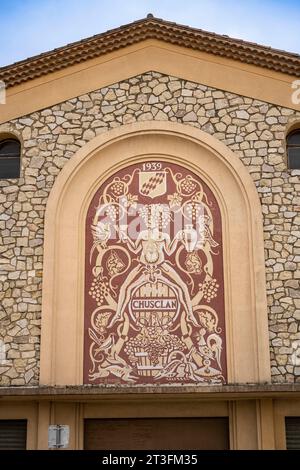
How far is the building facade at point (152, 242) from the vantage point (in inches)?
630

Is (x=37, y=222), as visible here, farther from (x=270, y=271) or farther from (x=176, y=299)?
(x=270, y=271)

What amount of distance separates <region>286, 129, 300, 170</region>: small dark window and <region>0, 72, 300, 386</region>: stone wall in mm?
327

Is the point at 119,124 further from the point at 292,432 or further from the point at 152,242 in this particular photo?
the point at 292,432

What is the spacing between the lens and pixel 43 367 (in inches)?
634

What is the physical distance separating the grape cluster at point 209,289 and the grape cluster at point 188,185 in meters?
2.15

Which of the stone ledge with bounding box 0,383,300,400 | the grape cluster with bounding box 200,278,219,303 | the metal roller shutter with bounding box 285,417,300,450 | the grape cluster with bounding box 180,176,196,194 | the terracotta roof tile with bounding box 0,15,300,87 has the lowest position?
the metal roller shutter with bounding box 285,417,300,450

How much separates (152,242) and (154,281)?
89cm

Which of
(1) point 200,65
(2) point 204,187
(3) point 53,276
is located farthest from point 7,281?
(1) point 200,65

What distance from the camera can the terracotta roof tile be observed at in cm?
1781

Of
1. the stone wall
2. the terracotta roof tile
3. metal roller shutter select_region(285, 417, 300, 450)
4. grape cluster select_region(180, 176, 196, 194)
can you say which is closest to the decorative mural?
grape cluster select_region(180, 176, 196, 194)

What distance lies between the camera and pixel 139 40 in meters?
18.4

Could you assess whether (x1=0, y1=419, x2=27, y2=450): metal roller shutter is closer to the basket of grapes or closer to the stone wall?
the stone wall

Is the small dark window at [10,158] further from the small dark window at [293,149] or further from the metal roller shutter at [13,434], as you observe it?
the small dark window at [293,149]

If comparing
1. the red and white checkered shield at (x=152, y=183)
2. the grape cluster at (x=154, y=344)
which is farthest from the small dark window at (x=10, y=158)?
the grape cluster at (x=154, y=344)
